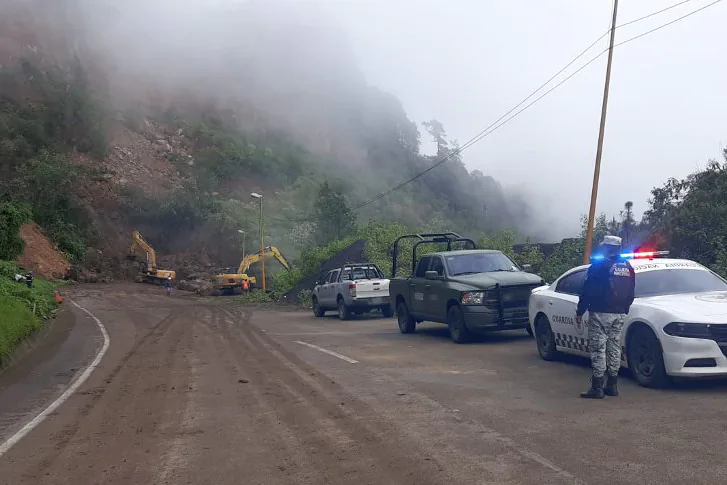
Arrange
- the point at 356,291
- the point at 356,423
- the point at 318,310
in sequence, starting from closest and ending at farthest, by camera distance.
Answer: the point at 356,423 < the point at 356,291 < the point at 318,310

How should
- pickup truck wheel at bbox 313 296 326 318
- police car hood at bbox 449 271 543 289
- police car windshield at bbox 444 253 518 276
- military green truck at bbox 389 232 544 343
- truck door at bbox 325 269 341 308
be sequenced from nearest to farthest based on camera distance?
1. military green truck at bbox 389 232 544 343
2. police car hood at bbox 449 271 543 289
3. police car windshield at bbox 444 253 518 276
4. truck door at bbox 325 269 341 308
5. pickup truck wheel at bbox 313 296 326 318

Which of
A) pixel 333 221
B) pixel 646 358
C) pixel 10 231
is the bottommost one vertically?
pixel 646 358

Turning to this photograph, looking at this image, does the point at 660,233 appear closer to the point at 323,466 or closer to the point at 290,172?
the point at 323,466

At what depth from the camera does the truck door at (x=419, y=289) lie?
16156 mm

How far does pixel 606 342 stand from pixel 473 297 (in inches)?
222

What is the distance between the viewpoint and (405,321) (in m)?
17.3

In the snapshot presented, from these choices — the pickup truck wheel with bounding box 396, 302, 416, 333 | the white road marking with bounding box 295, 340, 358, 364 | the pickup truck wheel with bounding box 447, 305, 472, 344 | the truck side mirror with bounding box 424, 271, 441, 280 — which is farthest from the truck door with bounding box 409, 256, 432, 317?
the white road marking with bounding box 295, 340, 358, 364

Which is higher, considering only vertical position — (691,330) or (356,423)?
(691,330)

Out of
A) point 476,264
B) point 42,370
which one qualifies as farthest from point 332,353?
point 42,370

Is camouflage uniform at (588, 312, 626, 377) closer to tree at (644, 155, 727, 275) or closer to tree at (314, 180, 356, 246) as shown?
tree at (644, 155, 727, 275)

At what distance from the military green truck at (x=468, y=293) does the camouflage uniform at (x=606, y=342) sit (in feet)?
17.7

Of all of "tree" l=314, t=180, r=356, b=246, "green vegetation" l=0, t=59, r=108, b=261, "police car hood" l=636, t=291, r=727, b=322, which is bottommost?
"police car hood" l=636, t=291, r=727, b=322

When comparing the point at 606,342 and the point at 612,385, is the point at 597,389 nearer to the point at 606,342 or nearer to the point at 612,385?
the point at 612,385

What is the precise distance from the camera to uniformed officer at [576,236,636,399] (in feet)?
27.2
